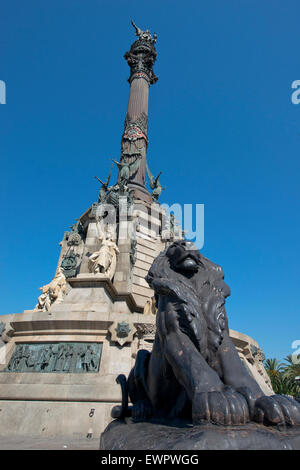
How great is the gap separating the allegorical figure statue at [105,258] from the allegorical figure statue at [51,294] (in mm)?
1392

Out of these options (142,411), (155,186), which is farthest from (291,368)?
(142,411)

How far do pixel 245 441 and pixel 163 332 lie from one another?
1.16 meters

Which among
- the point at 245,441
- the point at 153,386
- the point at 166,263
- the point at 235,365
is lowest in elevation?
the point at 245,441

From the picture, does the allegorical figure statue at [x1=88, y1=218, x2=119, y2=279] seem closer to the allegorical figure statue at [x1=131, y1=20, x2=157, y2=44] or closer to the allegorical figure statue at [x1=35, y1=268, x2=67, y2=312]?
the allegorical figure statue at [x1=35, y1=268, x2=67, y2=312]

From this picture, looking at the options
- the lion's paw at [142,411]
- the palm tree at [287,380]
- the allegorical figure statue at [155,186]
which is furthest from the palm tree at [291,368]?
the lion's paw at [142,411]

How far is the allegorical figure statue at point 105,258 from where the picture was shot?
1103cm

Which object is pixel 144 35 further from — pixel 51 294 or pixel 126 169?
pixel 51 294

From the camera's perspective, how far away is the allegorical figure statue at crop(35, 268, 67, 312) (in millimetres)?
10906

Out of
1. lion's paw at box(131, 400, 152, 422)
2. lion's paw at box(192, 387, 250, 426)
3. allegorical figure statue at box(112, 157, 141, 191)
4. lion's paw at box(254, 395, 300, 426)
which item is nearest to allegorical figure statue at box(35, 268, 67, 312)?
allegorical figure statue at box(112, 157, 141, 191)

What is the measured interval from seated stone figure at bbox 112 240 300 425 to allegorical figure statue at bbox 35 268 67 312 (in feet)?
27.1

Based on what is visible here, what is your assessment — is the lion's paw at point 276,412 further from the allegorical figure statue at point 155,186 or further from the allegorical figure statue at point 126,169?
→ the allegorical figure statue at point 155,186
